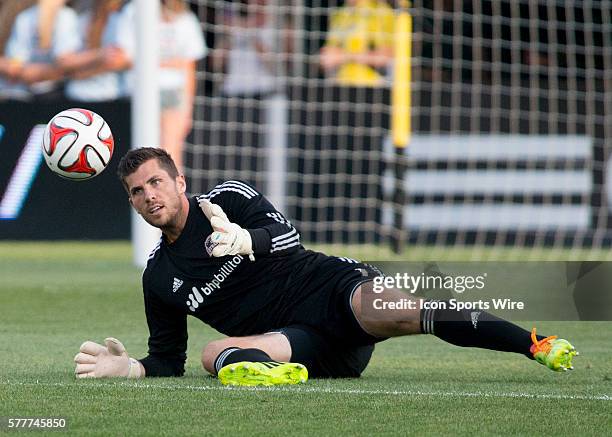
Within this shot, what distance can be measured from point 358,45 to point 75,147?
29.6ft

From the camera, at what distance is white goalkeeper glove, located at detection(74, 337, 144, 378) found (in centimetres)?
573

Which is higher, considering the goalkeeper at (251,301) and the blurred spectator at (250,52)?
the blurred spectator at (250,52)

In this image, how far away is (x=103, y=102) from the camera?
632 inches

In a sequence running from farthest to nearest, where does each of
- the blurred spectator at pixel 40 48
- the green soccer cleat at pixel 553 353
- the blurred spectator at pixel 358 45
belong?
the blurred spectator at pixel 40 48
the blurred spectator at pixel 358 45
the green soccer cleat at pixel 553 353

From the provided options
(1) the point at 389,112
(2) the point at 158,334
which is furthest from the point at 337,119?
(2) the point at 158,334

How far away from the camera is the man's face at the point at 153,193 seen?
575 cm

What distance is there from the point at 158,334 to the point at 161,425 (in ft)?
5.13

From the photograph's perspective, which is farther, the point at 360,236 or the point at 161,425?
the point at 360,236

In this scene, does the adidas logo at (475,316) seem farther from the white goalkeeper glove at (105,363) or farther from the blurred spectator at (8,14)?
the blurred spectator at (8,14)

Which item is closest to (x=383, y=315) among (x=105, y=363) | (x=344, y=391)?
(x=344, y=391)

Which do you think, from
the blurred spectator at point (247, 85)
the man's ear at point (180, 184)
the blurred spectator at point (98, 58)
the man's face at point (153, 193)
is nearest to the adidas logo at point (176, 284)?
the man's face at point (153, 193)

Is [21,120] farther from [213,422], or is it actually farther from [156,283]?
[213,422]

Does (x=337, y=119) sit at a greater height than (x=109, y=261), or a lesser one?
greater

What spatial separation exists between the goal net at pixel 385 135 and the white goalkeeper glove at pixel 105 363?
364 inches
